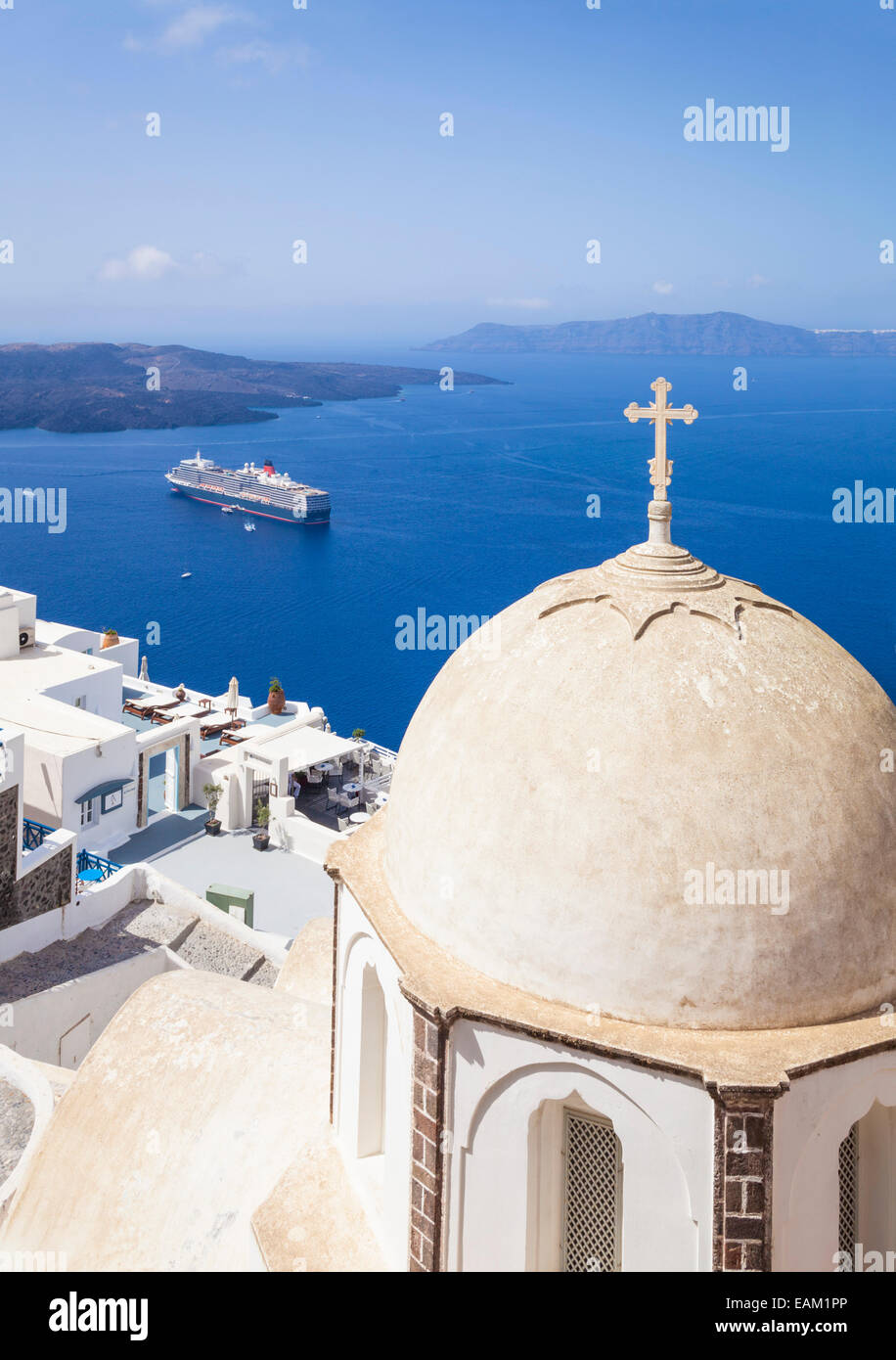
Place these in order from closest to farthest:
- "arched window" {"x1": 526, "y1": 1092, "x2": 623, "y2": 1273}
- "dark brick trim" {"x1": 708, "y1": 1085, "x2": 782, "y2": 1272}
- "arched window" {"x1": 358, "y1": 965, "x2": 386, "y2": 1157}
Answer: "dark brick trim" {"x1": 708, "y1": 1085, "x2": 782, "y2": 1272} < "arched window" {"x1": 526, "y1": 1092, "x2": 623, "y2": 1273} < "arched window" {"x1": 358, "y1": 965, "x2": 386, "y2": 1157}

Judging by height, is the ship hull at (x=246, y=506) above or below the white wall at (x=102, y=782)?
above

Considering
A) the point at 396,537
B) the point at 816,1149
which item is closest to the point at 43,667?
the point at 816,1149

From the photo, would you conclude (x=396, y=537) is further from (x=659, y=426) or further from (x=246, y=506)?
(x=659, y=426)

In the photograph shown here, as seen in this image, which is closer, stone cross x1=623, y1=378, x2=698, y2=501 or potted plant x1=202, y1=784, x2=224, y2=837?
stone cross x1=623, y1=378, x2=698, y2=501

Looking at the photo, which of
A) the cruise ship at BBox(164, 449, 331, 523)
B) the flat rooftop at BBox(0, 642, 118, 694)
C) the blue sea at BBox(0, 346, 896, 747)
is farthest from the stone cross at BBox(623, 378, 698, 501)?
the cruise ship at BBox(164, 449, 331, 523)

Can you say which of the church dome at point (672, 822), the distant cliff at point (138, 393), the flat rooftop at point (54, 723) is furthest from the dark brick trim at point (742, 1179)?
the distant cliff at point (138, 393)

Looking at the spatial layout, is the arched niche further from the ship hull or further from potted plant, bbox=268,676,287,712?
the ship hull

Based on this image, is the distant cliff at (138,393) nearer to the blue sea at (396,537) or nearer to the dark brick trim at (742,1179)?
the blue sea at (396,537)
